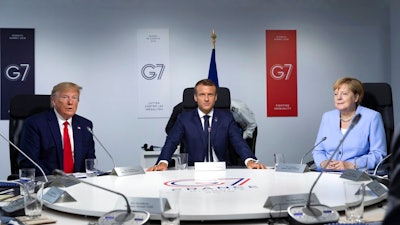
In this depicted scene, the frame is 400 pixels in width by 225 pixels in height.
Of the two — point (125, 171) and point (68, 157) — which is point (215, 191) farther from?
point (68, 157)

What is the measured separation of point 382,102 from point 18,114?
299 cm

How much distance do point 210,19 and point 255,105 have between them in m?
1.33

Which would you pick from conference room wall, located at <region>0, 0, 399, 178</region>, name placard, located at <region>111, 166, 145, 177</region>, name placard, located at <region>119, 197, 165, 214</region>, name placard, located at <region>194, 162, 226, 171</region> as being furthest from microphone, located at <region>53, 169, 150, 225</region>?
conference room wall, located at <region>0, 0, 399, 178</region>

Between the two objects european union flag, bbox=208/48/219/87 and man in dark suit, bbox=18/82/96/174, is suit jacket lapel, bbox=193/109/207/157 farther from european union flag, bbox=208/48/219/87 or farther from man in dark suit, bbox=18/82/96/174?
european union flag, bbox=208/48/219/87

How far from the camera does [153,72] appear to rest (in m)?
6.04

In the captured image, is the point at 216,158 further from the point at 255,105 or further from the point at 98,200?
the point at 255,105

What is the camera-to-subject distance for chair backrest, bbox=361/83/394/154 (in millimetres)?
3625

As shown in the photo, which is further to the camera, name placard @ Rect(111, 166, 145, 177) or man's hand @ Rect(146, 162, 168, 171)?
man's hand @ Rect(146, 162, 168, 171)

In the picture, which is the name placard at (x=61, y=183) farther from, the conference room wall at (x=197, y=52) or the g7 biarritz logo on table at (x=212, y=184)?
the conference room wall at (x=197, y=52)

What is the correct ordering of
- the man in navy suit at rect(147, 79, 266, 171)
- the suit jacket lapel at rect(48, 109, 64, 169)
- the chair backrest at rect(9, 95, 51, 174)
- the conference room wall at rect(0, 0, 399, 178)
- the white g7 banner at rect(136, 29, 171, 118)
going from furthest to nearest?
the white g7 banner at rect(136, 29, 171, 118), the conference room wall at rect(0, 0, 399, 178), the man in navy suit at rect(147, 79, 266, 171), the chair backrest at rect(9, 95, 51, 174), the suit jacket lapel at rect(48, 109, 64, 169)

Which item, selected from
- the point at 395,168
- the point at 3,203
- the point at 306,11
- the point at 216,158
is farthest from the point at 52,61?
the point at 395,168

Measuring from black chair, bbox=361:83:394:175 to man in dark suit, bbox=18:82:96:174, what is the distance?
2317 millimetres

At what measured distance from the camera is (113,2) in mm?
5977

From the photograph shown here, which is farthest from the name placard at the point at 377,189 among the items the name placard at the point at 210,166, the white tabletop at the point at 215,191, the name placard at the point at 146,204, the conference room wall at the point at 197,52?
the conference room wall at the point at 197,52
